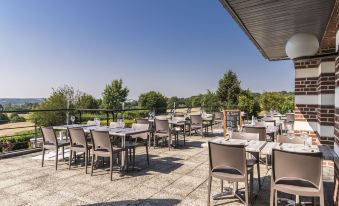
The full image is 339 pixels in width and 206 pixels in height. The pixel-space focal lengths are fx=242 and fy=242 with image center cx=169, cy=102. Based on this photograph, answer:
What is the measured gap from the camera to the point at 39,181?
3986 mm

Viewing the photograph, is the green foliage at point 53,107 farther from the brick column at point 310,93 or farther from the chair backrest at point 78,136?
the brick column at point 310,93

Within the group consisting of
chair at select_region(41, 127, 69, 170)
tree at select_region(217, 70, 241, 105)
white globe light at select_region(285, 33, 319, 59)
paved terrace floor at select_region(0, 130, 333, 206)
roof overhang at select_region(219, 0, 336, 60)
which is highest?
tree at select_region(217, 70, 241, 105)

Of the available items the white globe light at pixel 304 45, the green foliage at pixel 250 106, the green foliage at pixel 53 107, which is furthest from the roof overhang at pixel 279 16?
the green foliage at pixel 53 107

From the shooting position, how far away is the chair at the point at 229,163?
2645 millimetres

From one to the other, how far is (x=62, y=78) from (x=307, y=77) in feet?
104

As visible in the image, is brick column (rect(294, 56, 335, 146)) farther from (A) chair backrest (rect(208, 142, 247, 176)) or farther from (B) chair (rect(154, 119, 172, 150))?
(B) chair (rect(154, 119, 172, 150))

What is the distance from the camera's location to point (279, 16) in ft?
9.91

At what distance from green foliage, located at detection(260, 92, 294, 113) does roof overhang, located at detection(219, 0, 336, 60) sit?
33.2 ft

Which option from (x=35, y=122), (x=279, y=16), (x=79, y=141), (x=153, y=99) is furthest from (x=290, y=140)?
(x=153, y=99)

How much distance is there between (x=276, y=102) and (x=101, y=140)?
11.9 metres

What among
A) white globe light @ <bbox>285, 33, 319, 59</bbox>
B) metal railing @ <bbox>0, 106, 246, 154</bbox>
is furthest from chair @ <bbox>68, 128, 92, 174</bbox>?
white globe light @ <bbox>285, 33, 319, 59</bbox>

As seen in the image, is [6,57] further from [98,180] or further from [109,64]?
[98,180]

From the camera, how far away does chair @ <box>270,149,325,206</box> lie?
217cm

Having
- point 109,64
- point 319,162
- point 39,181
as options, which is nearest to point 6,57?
point 109,64
